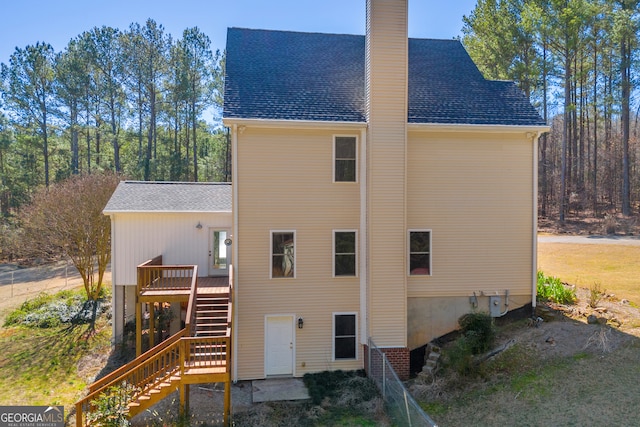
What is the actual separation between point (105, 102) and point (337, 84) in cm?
2890

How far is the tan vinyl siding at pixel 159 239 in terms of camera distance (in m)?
13.0

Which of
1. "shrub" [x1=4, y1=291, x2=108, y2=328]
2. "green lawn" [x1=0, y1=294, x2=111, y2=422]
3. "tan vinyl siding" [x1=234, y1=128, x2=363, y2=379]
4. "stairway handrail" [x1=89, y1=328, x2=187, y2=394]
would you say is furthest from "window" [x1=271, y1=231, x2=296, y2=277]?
"shrub" [x1=4, y1=291, x2=108, y2=328]

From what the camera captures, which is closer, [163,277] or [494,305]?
[494,305]

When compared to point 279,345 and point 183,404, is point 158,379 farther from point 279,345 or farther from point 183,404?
point 279,345

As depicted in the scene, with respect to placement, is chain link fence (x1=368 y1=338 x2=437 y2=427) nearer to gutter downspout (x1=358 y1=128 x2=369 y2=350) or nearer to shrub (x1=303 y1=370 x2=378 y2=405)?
shrub (x1=303 y1=370 x2=378 y2=405)

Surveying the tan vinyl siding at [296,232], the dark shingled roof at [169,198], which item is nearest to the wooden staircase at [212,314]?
the tan vinyl siding at [296,232]

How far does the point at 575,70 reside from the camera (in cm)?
3005

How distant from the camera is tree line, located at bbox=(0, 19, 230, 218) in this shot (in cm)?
3134

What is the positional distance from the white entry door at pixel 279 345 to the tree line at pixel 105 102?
24860 mm

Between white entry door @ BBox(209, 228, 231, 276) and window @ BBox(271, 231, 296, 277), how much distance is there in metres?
2.84

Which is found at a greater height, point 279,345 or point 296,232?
point 296,232

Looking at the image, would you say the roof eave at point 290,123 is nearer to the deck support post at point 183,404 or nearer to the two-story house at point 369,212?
the two-story house at point 369,212

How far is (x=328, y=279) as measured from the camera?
1137 cm

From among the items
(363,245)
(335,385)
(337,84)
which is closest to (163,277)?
(335,385)
